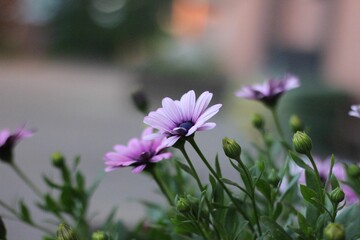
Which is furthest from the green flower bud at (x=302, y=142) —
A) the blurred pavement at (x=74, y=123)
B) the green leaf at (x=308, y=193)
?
the blurred pavement at (x=74, y=123)

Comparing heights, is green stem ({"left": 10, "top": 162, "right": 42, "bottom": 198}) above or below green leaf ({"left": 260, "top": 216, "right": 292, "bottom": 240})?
below

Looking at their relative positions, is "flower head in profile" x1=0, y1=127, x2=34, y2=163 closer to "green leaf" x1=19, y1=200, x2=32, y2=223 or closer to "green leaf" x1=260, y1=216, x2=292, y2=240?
"green leaf" x1=19, y1=200, x2=32, y2=223

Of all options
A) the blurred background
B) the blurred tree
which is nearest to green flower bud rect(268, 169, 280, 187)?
the blurred background

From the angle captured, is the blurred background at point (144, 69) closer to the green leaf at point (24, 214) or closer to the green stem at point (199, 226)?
the green leaf at point (24, 214)

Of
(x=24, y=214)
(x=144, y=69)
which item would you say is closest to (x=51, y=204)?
(x=24, y=214)

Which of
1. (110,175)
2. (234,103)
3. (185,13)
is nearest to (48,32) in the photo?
(185,13)
